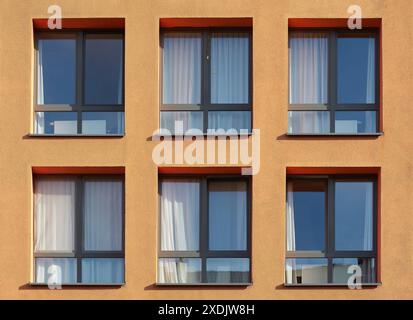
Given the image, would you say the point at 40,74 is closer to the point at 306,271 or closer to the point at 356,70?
the point at 356,70

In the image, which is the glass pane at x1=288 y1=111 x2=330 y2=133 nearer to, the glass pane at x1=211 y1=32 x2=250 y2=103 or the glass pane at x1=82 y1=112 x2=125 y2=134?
the glass pane at x1=211 y1=32 x2=250 y2=103

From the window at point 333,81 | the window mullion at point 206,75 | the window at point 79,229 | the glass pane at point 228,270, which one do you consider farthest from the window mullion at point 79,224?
the window at point 333,81

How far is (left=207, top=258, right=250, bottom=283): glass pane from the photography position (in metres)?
18.2

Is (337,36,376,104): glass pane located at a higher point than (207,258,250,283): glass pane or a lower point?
higher

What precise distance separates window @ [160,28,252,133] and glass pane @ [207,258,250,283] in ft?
8.04

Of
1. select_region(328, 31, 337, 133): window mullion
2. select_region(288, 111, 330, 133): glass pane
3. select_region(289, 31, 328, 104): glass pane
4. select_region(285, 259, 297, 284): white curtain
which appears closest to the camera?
select_region(285, 259, 297, 284): white curtain

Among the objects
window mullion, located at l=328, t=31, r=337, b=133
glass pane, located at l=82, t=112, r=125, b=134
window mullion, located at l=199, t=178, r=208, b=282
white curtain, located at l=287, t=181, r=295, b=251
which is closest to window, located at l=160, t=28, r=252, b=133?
glass pane, located at l=82, t=112, r=125, b=134

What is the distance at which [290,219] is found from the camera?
60.7 feet

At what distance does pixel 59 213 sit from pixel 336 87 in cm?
573

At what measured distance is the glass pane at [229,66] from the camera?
18.8 m

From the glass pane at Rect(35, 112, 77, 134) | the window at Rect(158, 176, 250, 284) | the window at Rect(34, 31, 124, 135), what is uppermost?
the window at Rect(34, 31, 124, 135)

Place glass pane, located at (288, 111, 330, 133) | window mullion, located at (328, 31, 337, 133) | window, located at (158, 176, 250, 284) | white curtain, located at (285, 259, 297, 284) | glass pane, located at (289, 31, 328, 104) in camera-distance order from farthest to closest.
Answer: glass pane, located at (289, 31, 328, 104), window mullion, located at (328, 31, 337, 133), glass pane, located at (288, 111, 330, 133), window, located at (158, 176, 250, 284), white curtain, located at (285, 259, 297, 284)

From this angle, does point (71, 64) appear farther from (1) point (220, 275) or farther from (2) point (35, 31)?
(1) point (220, 275)

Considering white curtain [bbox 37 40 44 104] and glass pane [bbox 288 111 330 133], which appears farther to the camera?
white curtain [bbox 37 40 44 104]
